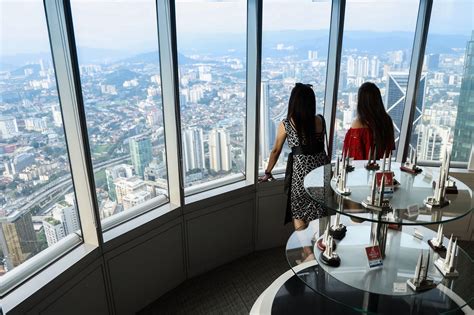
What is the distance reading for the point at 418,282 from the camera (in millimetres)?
1591

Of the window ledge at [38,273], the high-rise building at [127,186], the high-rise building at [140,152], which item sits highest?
the high-rise building at [140,152]

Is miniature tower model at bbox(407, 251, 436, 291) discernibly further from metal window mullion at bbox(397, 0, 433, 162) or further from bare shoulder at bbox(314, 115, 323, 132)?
metal window mullion at bbox(397, 0, 433, 162)

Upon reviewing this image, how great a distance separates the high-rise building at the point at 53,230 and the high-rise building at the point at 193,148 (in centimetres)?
101

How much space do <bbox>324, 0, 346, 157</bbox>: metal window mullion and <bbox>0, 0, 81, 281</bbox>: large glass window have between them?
89.3 inches

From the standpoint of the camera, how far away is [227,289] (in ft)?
9.43

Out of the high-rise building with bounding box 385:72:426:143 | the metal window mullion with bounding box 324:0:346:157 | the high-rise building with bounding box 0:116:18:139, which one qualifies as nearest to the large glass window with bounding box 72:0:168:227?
the high-rise building with bounding box 0:116:18:139

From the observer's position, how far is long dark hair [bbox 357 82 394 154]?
7.86 ft

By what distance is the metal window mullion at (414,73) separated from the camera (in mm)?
3100

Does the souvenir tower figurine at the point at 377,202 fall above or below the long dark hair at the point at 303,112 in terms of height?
below

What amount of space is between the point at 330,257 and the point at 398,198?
1.47ft

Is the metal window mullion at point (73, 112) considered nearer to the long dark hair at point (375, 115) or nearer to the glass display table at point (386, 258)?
the glass display table at point (386, 258)

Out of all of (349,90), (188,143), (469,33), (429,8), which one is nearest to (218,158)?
(188,143)

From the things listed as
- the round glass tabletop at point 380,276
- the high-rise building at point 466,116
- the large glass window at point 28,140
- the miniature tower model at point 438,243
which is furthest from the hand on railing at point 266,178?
the high-rise building at point 466,116

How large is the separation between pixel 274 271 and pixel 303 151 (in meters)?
1.20
